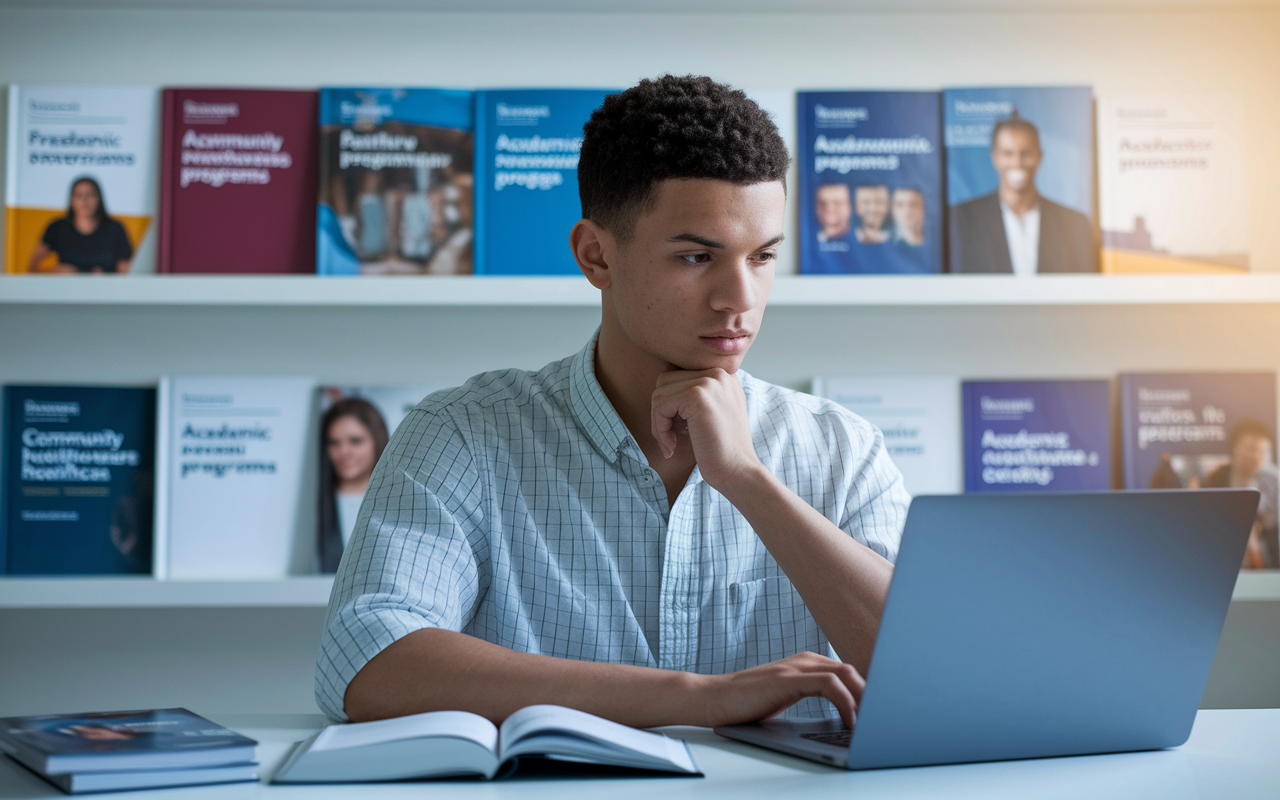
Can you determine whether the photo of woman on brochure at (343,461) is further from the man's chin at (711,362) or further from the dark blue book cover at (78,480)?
the man's chin at (711,362)

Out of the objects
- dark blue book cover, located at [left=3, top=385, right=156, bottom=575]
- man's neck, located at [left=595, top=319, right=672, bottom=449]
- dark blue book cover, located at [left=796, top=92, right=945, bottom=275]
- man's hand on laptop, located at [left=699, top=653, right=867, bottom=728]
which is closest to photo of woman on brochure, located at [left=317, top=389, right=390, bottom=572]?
dark blue book cover, located at [left=3, top=385, right=156, bottom=575]

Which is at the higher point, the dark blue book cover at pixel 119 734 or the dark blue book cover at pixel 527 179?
the dark blue book cover at pixel 527 179

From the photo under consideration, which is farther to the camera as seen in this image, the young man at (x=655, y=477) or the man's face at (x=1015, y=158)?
the man's face at (x=1015, y=158)

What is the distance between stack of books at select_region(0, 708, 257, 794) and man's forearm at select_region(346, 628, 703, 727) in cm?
17

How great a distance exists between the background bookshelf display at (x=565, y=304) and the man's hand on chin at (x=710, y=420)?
2.45 ft

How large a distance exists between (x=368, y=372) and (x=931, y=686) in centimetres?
157

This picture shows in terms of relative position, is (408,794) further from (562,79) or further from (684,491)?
(562,79)

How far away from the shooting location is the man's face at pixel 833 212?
2.01 meters

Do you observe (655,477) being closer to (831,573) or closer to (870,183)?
(831,573)

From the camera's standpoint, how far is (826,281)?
190 centimetres

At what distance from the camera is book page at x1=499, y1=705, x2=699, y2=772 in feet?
2.20

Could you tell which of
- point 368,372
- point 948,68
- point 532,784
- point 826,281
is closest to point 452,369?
point 368,372

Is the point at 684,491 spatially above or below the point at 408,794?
above

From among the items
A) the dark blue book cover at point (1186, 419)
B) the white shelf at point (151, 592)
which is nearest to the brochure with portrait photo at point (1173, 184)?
the dark blue book cover at point (1186, 419)
